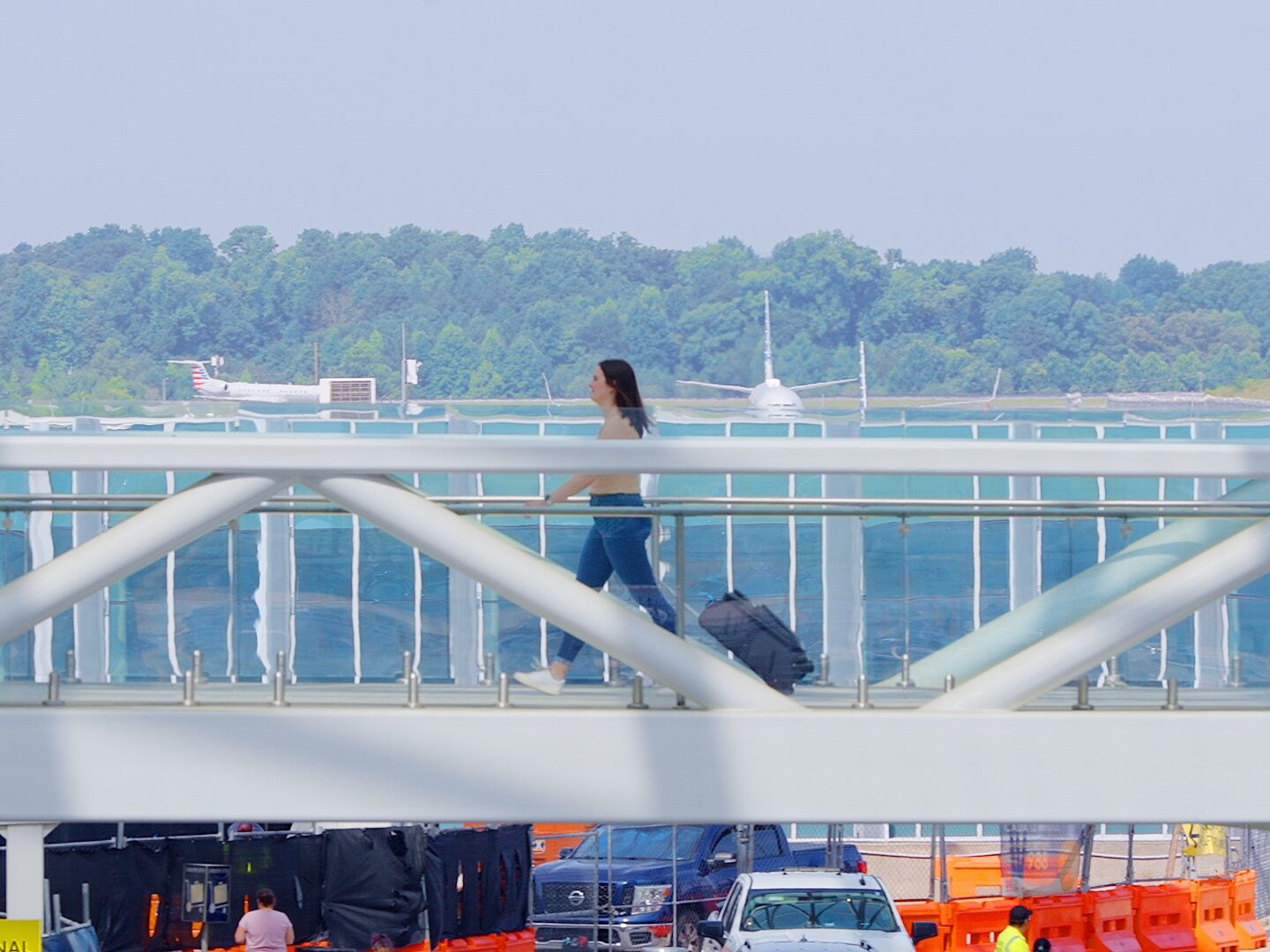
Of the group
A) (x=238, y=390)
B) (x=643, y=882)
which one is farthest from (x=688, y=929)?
(x=238, y=390)

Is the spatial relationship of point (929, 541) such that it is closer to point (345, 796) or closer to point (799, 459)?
point (799, 459)

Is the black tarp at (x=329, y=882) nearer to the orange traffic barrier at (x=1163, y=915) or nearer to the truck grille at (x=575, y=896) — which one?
the truck grille at (x=575, y=896)

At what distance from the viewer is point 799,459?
4832 mm

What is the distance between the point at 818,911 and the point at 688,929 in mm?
2925

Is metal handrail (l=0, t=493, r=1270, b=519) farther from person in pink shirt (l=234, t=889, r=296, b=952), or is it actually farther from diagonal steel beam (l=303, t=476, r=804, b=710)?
person in pink shirt (l=234, t=889, r=296, b=952)

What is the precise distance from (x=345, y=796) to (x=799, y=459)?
5.19ft

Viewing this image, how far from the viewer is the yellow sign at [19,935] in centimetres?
516

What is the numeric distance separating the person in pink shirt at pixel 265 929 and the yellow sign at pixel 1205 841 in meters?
8.19

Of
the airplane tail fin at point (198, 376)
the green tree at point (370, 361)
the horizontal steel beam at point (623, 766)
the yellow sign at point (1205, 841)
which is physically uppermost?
the green tree at point (370, 361)

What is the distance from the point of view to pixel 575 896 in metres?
15.2

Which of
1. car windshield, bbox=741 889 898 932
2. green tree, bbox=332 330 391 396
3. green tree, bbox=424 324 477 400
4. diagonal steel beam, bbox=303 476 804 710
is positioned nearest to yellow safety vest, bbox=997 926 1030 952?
car windshield, bbox=741 889 898 932

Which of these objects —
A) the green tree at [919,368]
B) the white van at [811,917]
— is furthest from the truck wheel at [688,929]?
the green tree at [919,368]

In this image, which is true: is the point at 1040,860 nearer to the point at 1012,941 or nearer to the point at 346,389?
the point at 1012,941

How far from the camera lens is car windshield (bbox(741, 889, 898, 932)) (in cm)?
1227
